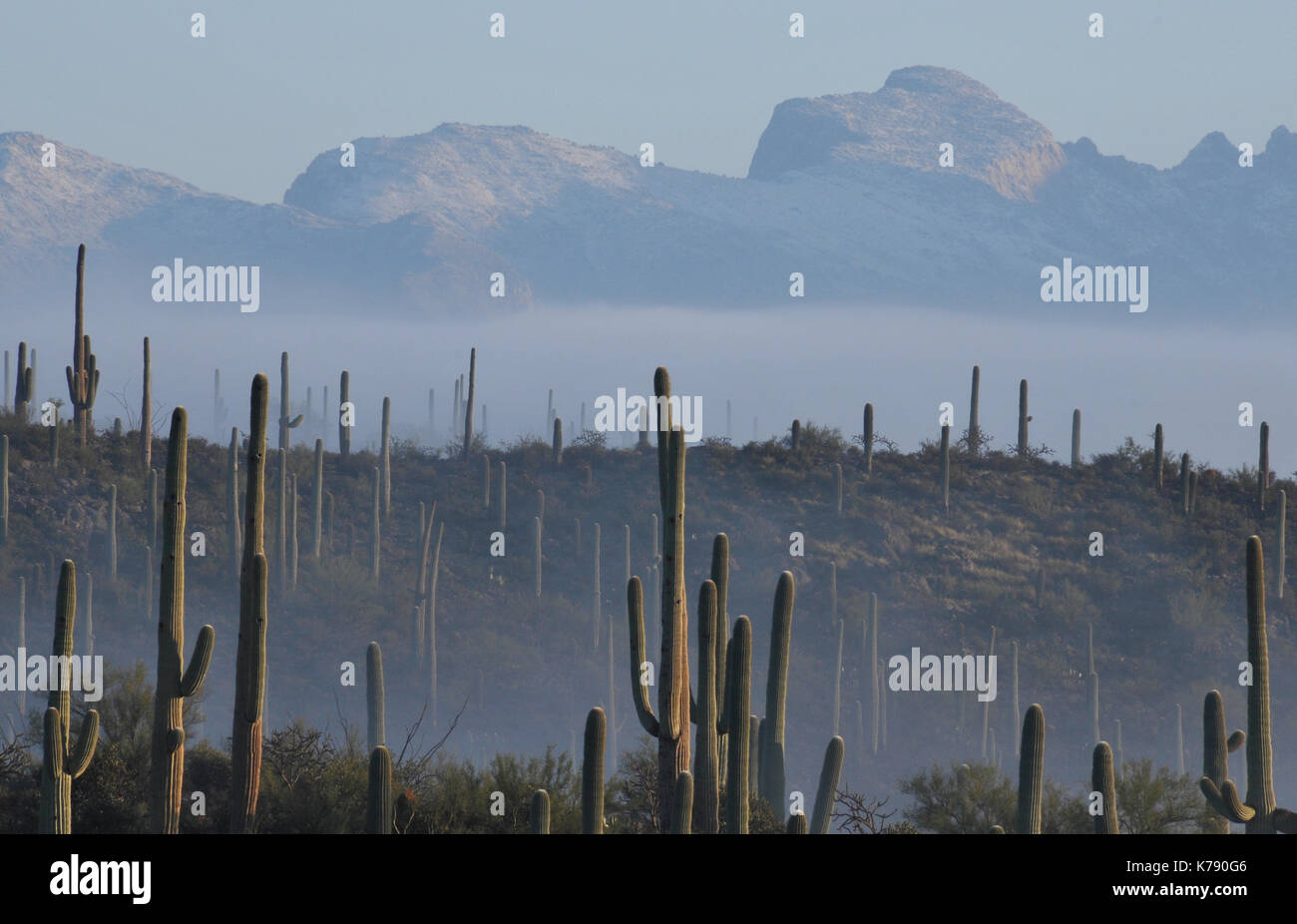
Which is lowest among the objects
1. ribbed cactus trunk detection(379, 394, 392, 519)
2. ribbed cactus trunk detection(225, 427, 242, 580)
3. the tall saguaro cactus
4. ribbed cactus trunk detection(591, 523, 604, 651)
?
ribbed cactus trunk detection(591, 523, 604, 651)

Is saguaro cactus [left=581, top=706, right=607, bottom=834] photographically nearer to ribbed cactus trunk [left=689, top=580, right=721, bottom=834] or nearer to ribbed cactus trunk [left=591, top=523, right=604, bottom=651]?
ribbed cactus trunk [left=689, top=580, right=721, bottom=834]

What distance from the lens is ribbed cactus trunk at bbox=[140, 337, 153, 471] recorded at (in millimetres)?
35719

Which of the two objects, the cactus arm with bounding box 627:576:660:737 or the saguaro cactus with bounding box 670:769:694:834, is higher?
the cactus arm with bounding box 627:576:660:737

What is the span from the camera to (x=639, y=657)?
550 inches

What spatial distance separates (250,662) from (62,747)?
1691 mm

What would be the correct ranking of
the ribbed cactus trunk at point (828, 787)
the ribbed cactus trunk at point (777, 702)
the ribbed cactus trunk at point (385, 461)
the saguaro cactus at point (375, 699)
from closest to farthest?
the ribbed cactus trunk at point (777, 702), the ribbed cactus trunk at point (828, 787), the saguaro cactus at point (375, 699), the ribbed cactus trunk at point (385, 461)

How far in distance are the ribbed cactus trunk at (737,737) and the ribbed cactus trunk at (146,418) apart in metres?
25.1

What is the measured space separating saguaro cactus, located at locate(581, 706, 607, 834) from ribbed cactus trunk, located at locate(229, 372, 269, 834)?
2773 mm

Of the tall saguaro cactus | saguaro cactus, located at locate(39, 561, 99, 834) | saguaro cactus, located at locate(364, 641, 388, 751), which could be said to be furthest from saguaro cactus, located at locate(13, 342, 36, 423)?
saguaro cactus, located at locate(39, 561, 99, 834)

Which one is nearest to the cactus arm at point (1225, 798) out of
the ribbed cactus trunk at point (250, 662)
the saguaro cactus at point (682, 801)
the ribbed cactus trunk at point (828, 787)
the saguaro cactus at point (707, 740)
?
the ribbed cactus trunk at point (828, 787)

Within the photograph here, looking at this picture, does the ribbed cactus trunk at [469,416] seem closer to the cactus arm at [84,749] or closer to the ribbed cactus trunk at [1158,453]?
the ribbed cactus trunk at [1158,453]

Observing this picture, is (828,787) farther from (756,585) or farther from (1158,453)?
(1158,453)

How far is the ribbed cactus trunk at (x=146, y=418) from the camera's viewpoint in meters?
35.7

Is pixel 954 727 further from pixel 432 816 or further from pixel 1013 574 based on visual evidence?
pixel 432 816
